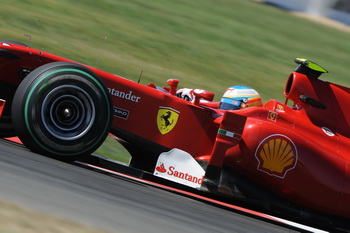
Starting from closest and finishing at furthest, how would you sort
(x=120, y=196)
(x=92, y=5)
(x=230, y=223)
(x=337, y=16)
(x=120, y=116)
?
(x=120, y=196), (x=230, y=223), (x=120, y=116), (x=92, y=5), (x=337, y=16)

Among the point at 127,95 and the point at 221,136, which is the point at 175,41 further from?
the point at 221,136

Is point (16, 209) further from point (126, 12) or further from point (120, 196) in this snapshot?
point (126, 12)

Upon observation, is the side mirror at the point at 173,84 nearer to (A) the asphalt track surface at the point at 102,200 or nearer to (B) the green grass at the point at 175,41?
(A) the asphalt track surface at the point at 102,200

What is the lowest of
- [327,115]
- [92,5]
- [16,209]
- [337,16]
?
[16,209]

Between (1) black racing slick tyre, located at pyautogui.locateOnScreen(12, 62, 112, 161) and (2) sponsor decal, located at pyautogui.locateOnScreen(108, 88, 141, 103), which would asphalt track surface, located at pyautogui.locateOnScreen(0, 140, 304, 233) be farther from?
(2) sponsor decal, located at pyautogui.locateOnScreen(108, 88, 141, 103)

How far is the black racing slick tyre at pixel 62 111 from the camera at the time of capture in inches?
186

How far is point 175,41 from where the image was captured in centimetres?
1422

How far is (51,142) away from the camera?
15.9 ft

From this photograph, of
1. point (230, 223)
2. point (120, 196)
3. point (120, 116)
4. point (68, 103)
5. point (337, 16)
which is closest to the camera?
point (120, 196)

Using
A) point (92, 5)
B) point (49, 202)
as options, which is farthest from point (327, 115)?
point (92, 5)

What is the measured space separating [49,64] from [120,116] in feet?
2.94

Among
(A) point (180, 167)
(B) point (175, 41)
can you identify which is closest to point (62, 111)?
(A) point (180, 167)

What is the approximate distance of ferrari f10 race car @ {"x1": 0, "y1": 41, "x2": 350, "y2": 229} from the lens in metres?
5.00

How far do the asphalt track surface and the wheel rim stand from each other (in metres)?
0.28
